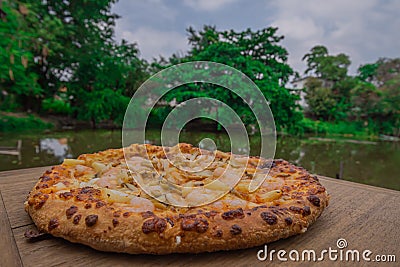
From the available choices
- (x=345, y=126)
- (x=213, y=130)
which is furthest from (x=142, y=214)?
(x=345, y=126)

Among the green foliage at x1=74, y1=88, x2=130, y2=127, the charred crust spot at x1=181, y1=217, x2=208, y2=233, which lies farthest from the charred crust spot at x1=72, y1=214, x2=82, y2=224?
the green foliage at x1=74, y1=88, x2=130, y2=127

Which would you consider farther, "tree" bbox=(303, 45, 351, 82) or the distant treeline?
"tree" bbox=(303, 45, 351, 82)

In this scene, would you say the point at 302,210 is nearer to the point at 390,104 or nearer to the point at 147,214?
Answer: the point at 147,214

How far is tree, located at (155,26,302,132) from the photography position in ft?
20.2

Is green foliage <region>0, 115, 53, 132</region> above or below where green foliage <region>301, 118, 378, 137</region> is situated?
above

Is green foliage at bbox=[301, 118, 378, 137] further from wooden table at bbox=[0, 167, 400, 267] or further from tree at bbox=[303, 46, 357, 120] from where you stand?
wooden table at bbox=[0, 167, 400, 267]

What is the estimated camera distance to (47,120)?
27.5ft

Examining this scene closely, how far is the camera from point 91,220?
2.14 ft

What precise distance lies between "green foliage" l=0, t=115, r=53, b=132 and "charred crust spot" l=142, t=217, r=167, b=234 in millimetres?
7746

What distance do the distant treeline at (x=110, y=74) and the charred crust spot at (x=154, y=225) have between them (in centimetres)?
477

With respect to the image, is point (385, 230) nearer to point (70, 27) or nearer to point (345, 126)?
point (70, 27)

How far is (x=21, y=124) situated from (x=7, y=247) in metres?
7.98

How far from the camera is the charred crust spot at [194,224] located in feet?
2.06

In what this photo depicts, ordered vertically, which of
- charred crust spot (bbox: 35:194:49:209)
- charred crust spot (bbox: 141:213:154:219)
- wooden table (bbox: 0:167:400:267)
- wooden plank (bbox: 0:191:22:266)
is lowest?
wooden table (bbox: 0:167:400:267)
